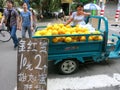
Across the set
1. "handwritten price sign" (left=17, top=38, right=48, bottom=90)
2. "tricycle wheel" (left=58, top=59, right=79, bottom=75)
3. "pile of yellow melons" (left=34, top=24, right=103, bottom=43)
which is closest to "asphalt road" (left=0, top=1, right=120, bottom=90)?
"tricycle wheel" (left=58, top=59, right=79, bottom=75)

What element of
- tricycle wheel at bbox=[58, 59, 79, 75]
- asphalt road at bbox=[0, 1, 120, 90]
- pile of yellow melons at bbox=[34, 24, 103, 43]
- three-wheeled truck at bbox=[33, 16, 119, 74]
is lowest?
asphalt road at bbox=[0, 1, 120, 90]

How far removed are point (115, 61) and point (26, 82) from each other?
12.0ft

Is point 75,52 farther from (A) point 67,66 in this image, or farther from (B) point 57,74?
(B) point 57,74

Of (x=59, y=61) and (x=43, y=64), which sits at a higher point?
(x=43, y=64)

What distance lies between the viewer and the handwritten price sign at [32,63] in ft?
9.83

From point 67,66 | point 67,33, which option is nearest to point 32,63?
point 67,33

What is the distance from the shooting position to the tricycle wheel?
4.88m

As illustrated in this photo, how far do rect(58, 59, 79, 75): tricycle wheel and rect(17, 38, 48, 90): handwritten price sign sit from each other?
182 cm

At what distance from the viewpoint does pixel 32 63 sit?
9.98 feet

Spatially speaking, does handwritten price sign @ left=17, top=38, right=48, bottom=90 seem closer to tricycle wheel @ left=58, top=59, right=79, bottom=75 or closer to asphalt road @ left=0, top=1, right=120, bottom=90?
asphalt road @ left=0, top=1, right=120, bottom=90

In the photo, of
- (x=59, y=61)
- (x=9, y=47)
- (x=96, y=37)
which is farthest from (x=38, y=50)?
(x=9, y=47)

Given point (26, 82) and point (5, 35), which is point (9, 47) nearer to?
point (5, 35)

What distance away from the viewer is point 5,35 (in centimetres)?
873

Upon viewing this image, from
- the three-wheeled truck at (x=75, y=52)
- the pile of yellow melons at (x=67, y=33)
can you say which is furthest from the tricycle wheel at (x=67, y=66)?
the pile of yellow melons at (x=67, y=33)
